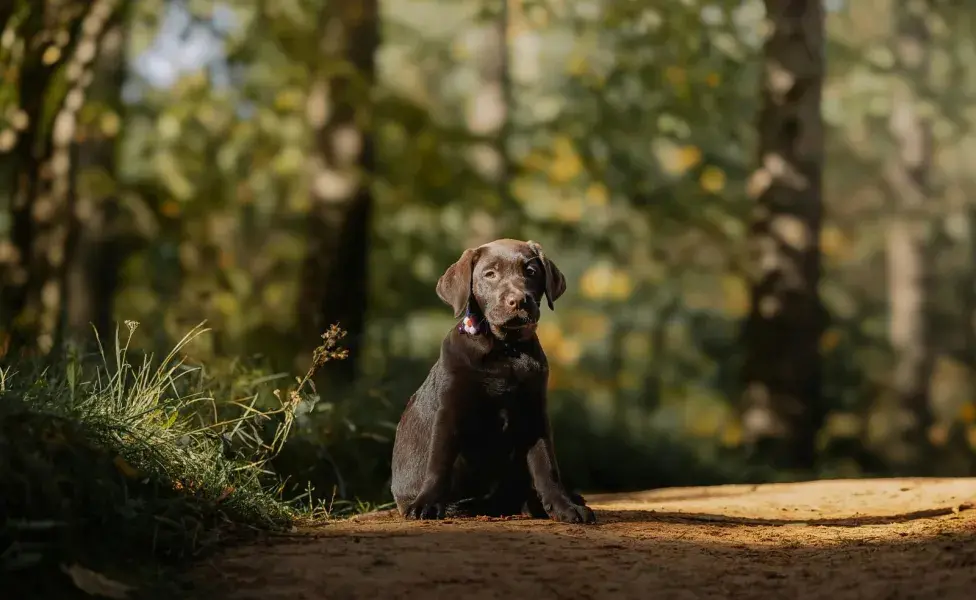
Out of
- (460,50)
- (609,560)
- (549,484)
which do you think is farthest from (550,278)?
(460,50)

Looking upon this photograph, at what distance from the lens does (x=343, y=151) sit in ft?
43.4

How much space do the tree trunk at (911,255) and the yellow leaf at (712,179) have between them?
3.41 metres

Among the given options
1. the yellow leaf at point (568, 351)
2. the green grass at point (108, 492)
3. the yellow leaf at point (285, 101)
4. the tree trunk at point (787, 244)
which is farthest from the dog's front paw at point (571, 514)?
the yellow leaf at point (568, 351)

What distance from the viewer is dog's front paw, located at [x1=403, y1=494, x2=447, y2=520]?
645 centimetres

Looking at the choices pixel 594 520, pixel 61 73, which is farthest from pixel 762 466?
pixel 61 73

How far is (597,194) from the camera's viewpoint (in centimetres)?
1712

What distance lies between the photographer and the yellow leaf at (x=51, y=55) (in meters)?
11.7

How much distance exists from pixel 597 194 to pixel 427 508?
36.5 ft

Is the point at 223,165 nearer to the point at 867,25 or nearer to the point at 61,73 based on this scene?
the point at 61,73

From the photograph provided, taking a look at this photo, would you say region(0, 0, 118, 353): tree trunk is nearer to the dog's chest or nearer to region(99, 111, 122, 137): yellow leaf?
region(99, 111, 122, 137): yellow leaf

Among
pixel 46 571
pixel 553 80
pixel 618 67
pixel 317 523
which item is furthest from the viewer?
pixel 553 80

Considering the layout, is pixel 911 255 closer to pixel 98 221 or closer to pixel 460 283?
pixel 98 221

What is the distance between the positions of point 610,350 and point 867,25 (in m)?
16.5

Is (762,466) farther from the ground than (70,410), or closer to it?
closer to it
